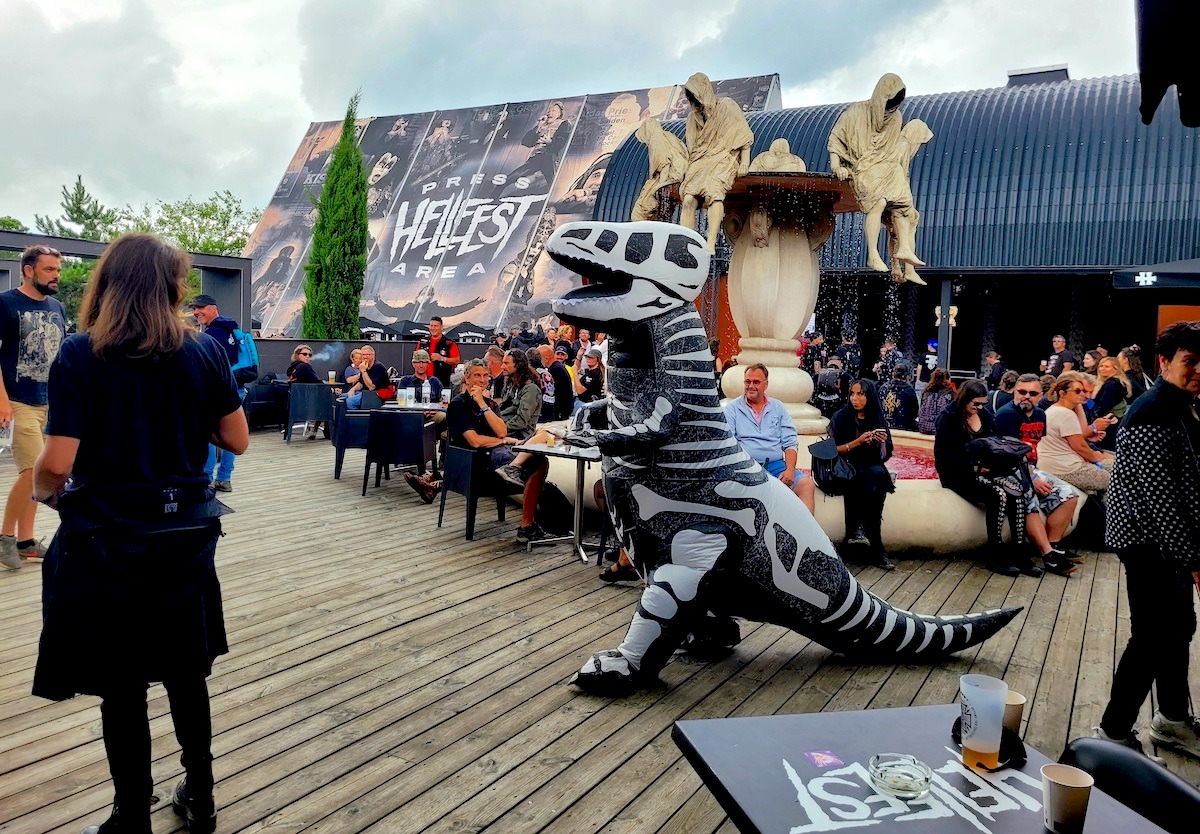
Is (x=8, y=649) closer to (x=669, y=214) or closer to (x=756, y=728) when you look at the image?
(x=756, y=728)

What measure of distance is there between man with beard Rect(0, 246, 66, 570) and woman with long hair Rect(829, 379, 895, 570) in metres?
5.13

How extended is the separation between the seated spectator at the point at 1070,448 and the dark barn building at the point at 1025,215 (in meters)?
9.64

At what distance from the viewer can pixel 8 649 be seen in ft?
13.2

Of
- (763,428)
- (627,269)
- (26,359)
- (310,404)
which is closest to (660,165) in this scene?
(763,428)

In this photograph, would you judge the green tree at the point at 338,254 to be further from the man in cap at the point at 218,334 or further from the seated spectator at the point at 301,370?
the man in cap at the point at 218,334

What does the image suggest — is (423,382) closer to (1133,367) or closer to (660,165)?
(660,165)

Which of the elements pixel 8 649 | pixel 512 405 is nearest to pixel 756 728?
pixel 8 649

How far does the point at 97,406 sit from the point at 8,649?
2.49 m

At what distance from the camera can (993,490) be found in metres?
6.10

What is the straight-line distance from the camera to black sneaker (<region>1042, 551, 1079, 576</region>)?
6.04 meters

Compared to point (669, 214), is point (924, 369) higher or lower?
lower

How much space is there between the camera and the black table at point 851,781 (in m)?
1.64

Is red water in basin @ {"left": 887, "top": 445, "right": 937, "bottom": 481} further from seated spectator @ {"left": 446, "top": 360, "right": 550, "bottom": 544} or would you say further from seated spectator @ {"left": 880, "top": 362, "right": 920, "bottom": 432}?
seated spectator @ {"left": 446, "top": 360, "right": 550, "bottom": 544}

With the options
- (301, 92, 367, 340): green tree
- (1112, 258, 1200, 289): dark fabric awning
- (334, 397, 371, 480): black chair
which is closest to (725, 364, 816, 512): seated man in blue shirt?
(334, 397, 371, 480): black chair
